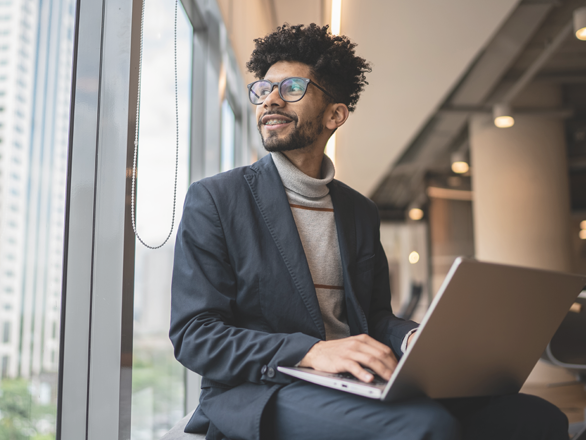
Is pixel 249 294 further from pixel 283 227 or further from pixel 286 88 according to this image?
pixel 286 88

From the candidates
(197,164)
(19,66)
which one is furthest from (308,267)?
(197,164)

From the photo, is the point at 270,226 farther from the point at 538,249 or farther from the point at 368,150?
the point at 368,150

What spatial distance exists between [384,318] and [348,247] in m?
0.26

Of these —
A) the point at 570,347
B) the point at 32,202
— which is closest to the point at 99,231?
the point at 32,202

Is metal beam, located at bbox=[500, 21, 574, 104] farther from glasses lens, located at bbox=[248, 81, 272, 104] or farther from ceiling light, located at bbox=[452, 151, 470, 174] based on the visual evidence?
glasses lens, located at bbox=[248, 81, 272, 104]

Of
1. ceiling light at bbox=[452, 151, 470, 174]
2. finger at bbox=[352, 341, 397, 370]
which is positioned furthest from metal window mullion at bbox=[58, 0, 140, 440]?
→ ceiling light at bbox=[452, 151, 470, 174]

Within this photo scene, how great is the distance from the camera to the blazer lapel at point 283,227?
1.42 m

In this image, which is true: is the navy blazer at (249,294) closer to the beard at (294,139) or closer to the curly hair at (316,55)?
the beard at (294,139)

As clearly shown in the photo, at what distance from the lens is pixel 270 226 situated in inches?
58.2

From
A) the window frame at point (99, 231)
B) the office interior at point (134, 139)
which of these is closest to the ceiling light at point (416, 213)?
the office interior at point (134, 139)

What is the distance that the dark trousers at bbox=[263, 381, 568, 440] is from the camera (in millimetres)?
993

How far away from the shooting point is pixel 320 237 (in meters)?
1.61

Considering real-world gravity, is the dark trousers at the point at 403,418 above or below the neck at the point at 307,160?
below

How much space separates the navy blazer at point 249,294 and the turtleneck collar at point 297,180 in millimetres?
35
